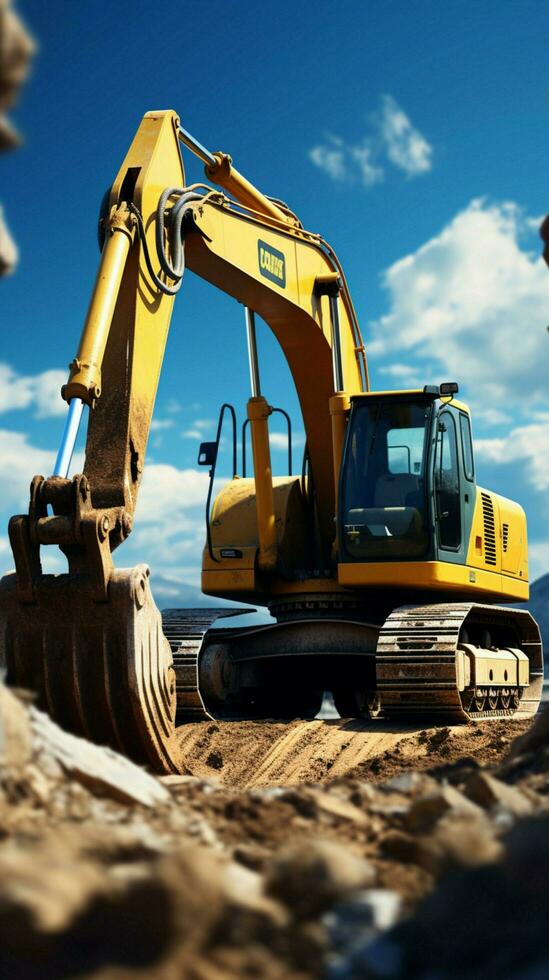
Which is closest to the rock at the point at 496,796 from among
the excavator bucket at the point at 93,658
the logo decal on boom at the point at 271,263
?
the excavator bucket at the point at 93,658

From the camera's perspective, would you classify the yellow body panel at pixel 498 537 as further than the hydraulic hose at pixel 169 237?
Yes

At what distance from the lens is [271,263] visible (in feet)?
33.1

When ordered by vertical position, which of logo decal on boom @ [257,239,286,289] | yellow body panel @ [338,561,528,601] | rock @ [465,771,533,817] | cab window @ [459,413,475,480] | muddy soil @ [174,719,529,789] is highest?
logo decal on boom @ [257,239,286,289]

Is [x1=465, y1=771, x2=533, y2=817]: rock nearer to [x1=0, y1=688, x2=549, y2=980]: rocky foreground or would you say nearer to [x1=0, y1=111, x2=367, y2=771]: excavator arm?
[x1=0, y1=688, x2=549, y2=980]: rocky foreground

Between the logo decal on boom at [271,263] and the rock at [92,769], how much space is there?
22.0ft

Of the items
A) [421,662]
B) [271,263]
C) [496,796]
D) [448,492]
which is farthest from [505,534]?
[496,796]

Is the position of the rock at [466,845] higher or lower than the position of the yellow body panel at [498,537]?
lower

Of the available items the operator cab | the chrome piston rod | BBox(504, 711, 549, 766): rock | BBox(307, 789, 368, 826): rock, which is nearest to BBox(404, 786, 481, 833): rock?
BBox(307, 789, 368, 826): rock

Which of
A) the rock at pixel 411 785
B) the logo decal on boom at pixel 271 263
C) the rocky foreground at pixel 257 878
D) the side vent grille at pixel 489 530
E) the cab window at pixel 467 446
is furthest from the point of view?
the side vent grille at pixel 489 530

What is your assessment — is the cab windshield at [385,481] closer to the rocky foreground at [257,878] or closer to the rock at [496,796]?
the rocky foreground at [257,878]

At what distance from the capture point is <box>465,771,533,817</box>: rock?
3.26 m

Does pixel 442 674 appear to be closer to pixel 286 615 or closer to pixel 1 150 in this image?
pixel 286 615

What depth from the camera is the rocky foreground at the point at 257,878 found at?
2.11 metres

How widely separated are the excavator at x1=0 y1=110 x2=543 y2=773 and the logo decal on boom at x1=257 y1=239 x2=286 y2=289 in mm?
22
